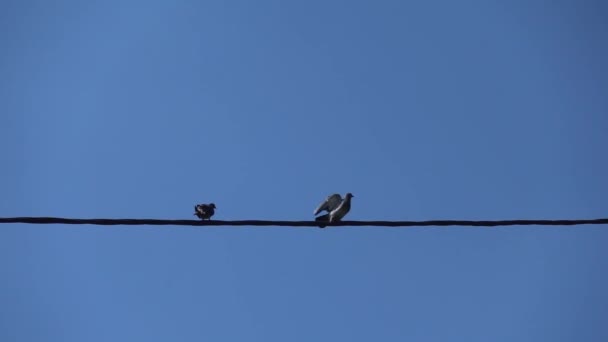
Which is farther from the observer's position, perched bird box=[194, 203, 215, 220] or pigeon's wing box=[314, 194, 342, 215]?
perched bird box=[194, 203, 215, 220]

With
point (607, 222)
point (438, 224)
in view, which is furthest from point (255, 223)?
point (607, 222)

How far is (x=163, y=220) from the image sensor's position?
6.32 m

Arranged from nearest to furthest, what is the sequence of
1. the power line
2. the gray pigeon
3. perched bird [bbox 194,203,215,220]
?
the power line < the gray pigeon < perched bird [bbox 194,203,215,220]

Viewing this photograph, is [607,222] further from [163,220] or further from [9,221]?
[9,221]

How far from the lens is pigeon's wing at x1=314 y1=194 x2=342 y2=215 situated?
11.5m

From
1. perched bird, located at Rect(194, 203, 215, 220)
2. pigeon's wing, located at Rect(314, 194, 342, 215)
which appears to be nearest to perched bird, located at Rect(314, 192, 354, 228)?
pigeon's wing, located at Rect(314, 194, 342, 215)

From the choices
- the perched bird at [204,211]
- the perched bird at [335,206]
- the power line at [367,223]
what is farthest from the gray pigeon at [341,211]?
the power line at [367,223]

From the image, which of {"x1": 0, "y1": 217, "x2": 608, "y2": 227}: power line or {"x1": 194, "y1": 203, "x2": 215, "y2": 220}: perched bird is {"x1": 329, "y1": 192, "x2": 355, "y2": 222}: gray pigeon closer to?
{"x1": 194, "y1": 203, "x2": 215, "y2": 220}: perched bird

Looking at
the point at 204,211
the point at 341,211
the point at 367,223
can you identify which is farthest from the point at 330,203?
the point at 367,223

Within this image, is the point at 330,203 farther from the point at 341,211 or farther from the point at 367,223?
the point at 367,223

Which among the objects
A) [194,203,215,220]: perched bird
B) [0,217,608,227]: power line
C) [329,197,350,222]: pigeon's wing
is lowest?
[0,217,608,227]: power line

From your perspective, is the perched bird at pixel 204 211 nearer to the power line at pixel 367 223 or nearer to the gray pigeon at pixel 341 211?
the gray pigeon at pixel 341 211

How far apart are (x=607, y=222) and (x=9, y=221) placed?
560 cm

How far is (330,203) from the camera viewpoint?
11.6 metres
